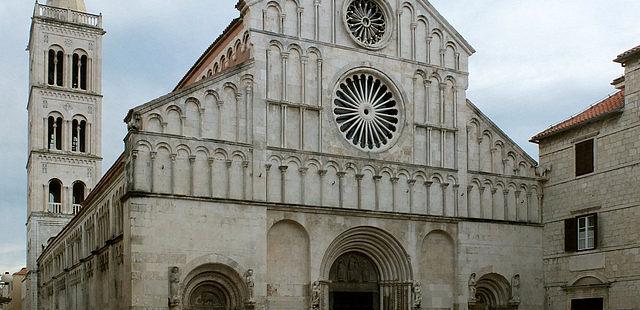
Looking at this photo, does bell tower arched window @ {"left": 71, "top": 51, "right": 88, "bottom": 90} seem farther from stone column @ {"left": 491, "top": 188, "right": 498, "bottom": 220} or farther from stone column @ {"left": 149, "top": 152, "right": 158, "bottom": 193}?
stone column @ {"left": 491, "top": 188, "right": 498, "bottom": 220}

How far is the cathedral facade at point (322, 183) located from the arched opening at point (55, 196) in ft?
80.3

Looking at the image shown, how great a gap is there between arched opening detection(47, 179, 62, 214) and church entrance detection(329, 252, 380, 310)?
110 feet

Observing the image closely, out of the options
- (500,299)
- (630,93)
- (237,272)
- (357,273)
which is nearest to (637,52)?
(630,93)

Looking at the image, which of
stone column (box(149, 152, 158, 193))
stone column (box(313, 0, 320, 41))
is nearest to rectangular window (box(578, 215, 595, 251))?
stone column (box(313, 0, 320, 41))

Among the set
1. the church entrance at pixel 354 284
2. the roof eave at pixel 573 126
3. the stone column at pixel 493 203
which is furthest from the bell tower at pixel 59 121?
the roof eave at pixel 573 126

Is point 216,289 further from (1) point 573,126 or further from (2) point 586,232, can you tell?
(1) point 573,126

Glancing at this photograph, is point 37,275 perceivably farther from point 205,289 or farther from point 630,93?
point 630,93

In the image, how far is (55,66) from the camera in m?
57.9

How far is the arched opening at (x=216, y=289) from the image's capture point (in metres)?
25.0

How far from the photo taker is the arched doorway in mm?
28344

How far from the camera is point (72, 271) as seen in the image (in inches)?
1537

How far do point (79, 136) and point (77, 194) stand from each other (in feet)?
13.6

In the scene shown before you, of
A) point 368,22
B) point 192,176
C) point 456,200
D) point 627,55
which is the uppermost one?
point 368,22

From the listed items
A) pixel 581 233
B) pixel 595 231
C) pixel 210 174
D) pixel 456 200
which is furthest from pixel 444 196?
pixel 210 174
